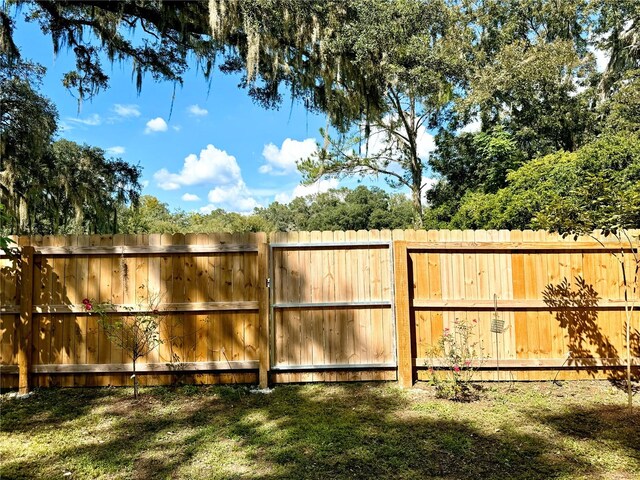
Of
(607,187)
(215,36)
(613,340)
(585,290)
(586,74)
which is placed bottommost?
(613,340)

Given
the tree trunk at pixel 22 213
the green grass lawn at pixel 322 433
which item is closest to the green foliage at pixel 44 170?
the tree trunk at pixel 22 213

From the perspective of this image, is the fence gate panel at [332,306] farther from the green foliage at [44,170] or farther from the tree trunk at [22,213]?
the tree trunk at [22,213]

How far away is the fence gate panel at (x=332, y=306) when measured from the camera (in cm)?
399

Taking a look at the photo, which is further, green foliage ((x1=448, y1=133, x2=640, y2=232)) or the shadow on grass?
green foliage ((x1=448, y1=133, x2=640, y2=232))

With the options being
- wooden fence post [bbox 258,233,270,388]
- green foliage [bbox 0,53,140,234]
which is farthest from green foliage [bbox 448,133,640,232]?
green foliage [bbox 0,53,140,234]

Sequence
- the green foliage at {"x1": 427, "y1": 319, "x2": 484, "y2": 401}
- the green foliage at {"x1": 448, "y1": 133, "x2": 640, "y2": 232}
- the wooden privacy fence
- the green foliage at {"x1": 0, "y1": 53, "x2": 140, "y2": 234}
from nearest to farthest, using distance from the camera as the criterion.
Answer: the green foliage at {"x1": 448, "y1": 133, "x2": 640, "y2": 232} → the green foliage at {"x1": 427, "y1": 319, "x2": 484, "y2": 401} → the wooden privacy fence → the green foliage at {"x1": 0, "y1": 53, "x2": 140, "y2": 234}

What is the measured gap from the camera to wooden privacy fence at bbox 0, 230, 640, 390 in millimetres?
3957

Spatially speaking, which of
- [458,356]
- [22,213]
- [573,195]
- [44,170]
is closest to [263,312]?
[458,356]

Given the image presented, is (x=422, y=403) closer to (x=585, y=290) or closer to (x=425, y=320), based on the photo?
(x=425, y=320)

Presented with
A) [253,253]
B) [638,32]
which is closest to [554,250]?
[253,253]

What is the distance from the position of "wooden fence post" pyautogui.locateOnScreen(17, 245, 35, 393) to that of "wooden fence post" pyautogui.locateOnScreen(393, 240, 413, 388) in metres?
3.80

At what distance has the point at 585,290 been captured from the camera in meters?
4.01

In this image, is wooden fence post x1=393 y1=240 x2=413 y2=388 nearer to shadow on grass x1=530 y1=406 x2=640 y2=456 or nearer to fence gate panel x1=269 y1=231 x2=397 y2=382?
fence gate panel x1=269 y1=231 x2=397 y2=382

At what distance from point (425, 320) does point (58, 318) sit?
388 centimetres
